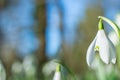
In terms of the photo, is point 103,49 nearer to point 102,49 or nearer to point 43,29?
point 102,49

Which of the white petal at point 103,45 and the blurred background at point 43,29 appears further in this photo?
the blurred background at point 43,29

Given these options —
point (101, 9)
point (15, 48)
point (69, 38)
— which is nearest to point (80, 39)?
point (69, 38)

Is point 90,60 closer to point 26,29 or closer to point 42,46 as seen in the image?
point 42,46

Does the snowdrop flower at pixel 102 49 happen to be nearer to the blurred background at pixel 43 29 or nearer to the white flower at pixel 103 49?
the white flower at pixel 103 49

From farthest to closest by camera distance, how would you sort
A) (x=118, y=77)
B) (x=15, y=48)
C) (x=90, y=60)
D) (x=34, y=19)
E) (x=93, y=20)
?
(x=93, y=20), (x=15, y=48), (x=34, y=19), (x=118, y=77), (x=90, y=60)

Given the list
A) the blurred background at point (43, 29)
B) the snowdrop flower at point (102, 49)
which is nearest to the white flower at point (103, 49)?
the snowdrop flower at point (102, 49)

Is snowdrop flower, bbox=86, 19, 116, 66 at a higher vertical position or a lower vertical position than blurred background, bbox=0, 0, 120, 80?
higher

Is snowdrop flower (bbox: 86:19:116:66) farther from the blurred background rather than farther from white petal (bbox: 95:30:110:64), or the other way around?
the blurred background

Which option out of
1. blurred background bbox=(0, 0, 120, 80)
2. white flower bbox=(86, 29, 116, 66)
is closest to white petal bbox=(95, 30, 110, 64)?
white flower bbox=(86, 29, 116, 66)
